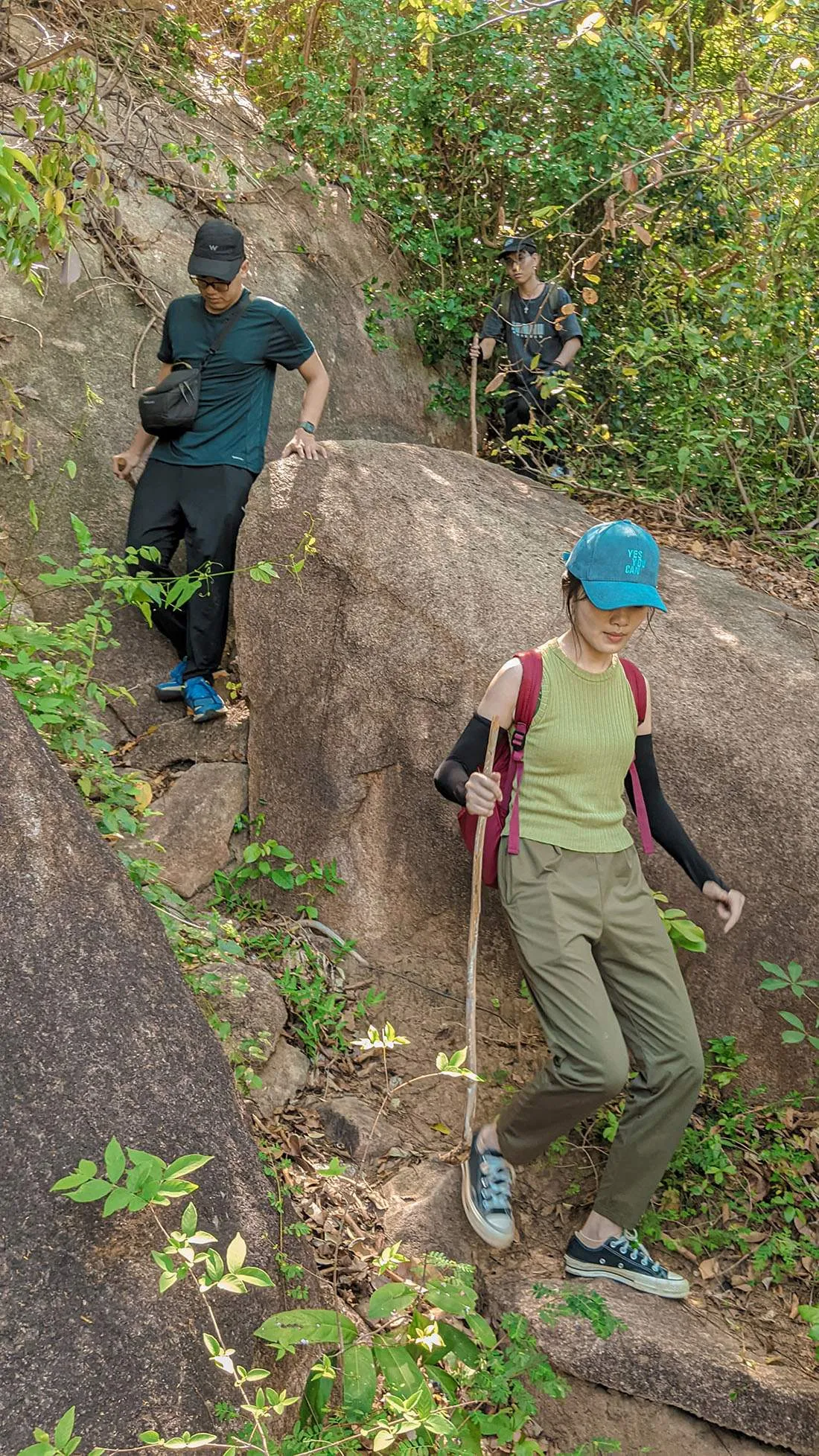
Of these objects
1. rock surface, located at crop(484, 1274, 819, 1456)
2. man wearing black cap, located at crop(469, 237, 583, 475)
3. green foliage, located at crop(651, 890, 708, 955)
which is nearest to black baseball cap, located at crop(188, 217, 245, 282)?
man wearing black cap, located at crop(469, 237, 583, 475)

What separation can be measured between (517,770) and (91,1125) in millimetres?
1635

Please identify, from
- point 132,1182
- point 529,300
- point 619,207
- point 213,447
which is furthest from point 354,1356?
point 619,207

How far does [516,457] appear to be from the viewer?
7.79m

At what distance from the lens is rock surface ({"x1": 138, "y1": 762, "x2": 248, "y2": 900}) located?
482 centimetres

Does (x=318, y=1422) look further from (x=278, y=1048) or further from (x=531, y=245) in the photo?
(x=531, y=245)

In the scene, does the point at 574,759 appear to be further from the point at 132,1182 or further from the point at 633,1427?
the point at 633,1427

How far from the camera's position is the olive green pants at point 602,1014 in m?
3.50

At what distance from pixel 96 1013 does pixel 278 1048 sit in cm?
137

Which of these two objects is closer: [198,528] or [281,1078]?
[281,1078]

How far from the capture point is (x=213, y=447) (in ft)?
18.4

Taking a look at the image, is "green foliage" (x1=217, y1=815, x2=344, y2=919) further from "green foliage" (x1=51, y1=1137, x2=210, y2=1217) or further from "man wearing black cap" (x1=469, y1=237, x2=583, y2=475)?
"man wearing black cap" (x1=469, y1=237, x2=583, y2=475)

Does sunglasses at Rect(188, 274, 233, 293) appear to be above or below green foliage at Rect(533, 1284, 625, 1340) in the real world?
Answer: above

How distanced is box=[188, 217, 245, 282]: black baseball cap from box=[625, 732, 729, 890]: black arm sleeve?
119 inches

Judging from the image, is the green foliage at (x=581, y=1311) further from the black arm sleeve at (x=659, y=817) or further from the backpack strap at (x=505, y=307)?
the backpack strap at (x=505, y=307)
